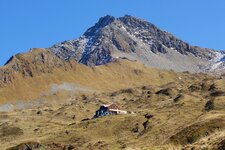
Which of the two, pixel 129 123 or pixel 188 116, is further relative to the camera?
pixel 129 123

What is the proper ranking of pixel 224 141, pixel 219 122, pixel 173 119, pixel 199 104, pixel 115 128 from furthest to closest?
pixel 199 104 < pixel 115 128 < pixel 173 119 < pixel 219 122 < pixel 224 141

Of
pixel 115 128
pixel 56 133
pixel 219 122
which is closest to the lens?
pixel 219 122

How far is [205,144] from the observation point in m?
31.1

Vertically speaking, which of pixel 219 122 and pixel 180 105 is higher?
pixel 180 105

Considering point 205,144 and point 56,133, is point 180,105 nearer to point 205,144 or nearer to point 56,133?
point 56,133

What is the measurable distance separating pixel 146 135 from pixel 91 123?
156 feet

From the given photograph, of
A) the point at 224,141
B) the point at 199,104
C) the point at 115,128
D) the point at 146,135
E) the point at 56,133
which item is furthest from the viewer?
the point at 199,104

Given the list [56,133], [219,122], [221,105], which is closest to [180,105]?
[221,105]

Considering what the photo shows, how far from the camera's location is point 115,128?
165m

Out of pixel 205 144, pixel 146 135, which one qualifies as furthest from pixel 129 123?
pixel 205 144

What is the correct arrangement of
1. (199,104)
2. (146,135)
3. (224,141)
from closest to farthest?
(224,141)
(146,135)
(199,104)

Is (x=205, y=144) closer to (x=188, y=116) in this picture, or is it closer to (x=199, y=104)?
(x=188, y=116)

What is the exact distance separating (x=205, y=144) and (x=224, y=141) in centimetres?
159

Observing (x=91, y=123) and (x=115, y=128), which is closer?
(x=115, y=128)
